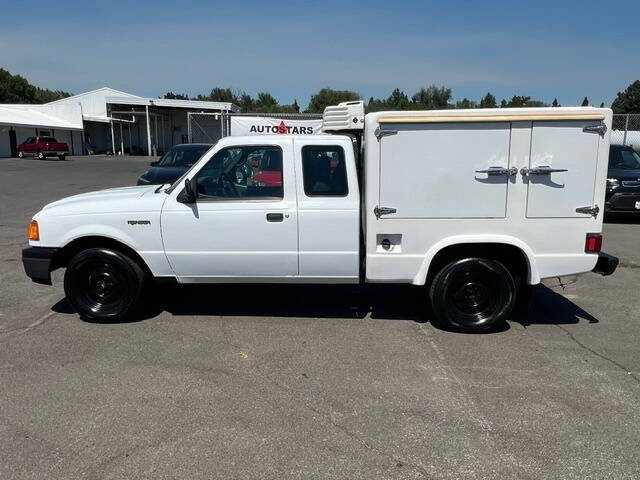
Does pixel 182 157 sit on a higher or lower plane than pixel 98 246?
higher

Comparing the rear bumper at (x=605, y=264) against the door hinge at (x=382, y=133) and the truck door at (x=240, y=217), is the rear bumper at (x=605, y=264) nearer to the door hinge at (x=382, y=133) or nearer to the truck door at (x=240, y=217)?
the door hinge at (x=382, y=133)

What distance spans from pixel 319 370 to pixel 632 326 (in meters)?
3.52

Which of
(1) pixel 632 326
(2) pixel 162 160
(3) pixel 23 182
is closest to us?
(1) pixel 632 326

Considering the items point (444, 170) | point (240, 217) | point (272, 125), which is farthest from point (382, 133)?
point (272, 125)

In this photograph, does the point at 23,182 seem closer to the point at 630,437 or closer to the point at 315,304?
the point at 315,304

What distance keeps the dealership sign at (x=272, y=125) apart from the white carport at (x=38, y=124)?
112ft

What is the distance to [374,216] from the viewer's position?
16.2 feet

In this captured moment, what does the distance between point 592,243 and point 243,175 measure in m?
3.43

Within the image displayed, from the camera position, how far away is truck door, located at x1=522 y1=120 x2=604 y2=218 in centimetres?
466

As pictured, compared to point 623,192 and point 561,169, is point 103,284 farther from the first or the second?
point 623,192

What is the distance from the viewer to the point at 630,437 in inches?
130

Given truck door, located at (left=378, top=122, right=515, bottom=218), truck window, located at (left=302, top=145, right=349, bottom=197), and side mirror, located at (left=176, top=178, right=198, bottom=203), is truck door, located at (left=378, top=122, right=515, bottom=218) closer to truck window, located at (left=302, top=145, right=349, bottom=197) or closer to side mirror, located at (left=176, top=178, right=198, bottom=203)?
truck window, located at (left=302, top=145, right=349, bottom=197)

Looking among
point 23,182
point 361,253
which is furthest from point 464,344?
point 23,182

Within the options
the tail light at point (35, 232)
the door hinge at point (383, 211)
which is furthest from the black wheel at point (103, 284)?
the door hinge at point (383, 211)
